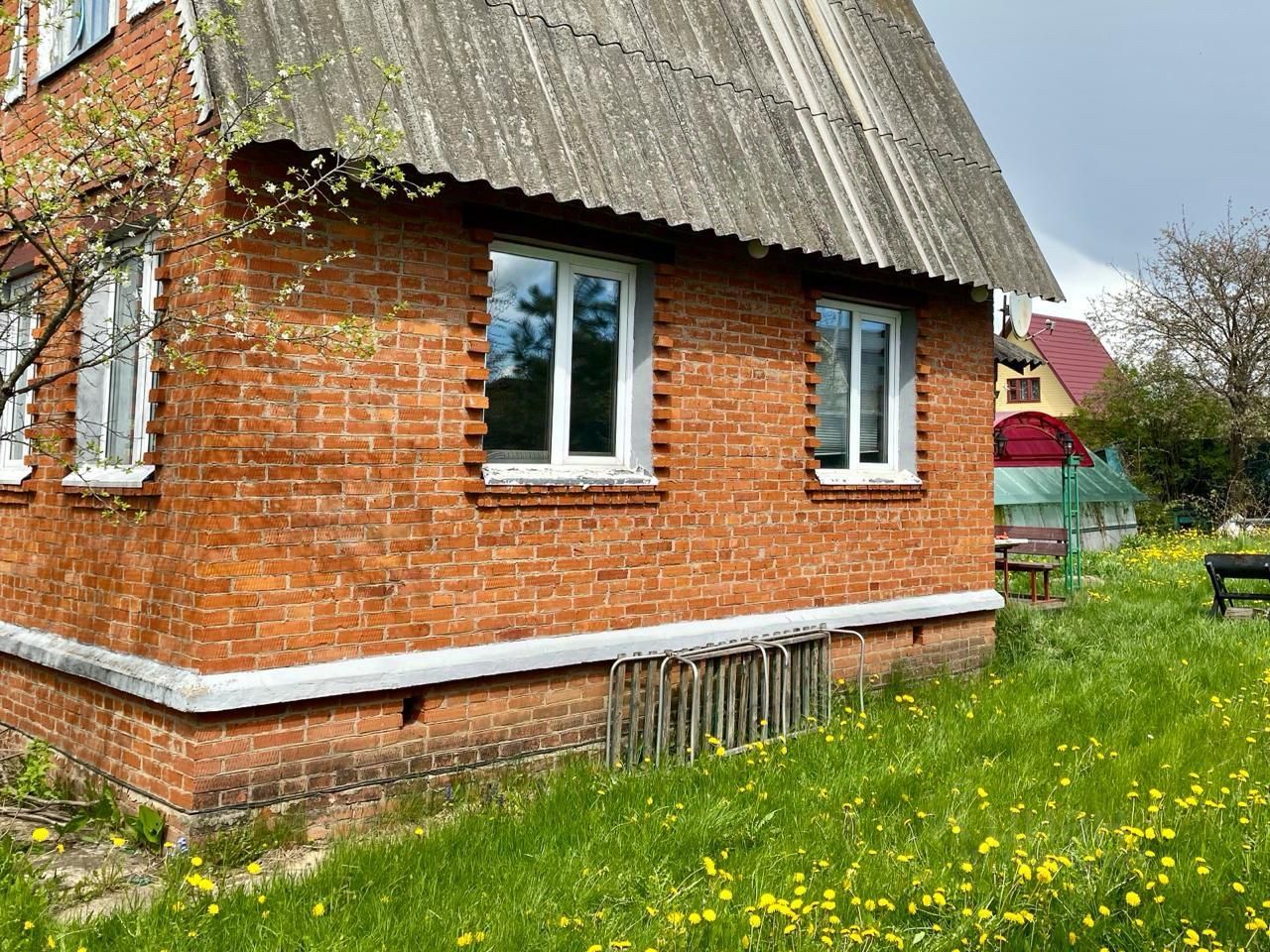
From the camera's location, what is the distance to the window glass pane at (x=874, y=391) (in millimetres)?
8547

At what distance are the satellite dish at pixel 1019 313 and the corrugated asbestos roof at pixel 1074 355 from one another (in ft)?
94.8

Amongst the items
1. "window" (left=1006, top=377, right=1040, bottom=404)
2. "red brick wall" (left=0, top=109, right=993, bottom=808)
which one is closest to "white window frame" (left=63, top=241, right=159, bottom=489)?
"red brick wall" (left=0, top=109, right=993, bottom=808)

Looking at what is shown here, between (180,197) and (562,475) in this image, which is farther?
(562,475)

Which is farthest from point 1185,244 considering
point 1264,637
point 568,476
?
point 568,476

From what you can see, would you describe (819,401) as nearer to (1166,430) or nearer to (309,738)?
(309,738)

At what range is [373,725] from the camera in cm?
566

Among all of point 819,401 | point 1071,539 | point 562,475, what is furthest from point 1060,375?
point 562,475

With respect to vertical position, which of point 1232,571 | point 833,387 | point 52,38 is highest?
point 52,38

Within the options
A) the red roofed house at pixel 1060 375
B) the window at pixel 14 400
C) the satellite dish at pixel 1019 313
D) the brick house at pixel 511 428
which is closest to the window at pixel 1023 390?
the red roofed house at pixel 1060 375

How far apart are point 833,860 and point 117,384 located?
15.3ft

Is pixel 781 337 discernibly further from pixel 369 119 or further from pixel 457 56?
pixel 369 119

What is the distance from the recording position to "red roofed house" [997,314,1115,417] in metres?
37.4

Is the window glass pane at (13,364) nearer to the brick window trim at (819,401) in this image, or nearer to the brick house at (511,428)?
the brick house at (511,428)

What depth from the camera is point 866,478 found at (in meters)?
8.33
